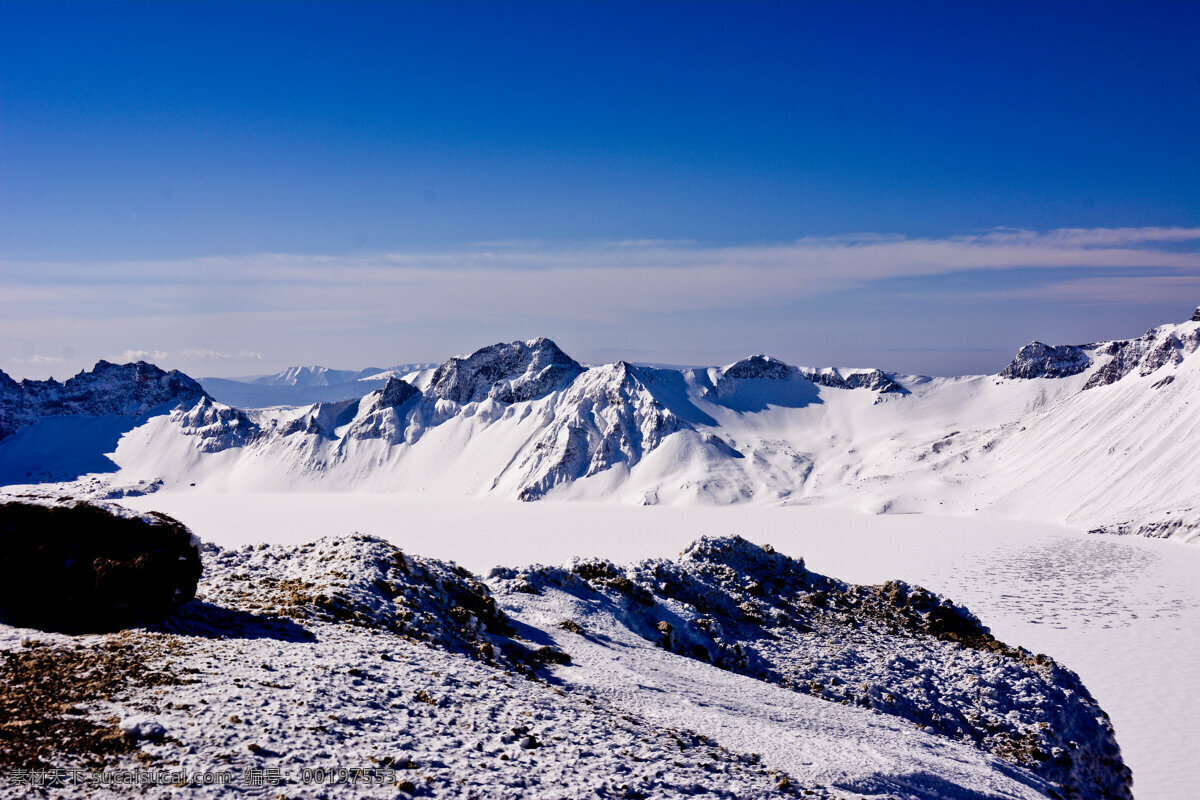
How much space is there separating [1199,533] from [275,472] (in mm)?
138654

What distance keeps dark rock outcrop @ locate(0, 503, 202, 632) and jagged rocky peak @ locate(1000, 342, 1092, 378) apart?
158433 millimetres

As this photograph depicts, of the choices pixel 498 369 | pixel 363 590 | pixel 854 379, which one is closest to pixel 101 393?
pixel 498 369

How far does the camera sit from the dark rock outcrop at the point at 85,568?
11414mm

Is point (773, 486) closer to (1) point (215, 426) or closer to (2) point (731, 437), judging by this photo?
(2) point (731, 437)

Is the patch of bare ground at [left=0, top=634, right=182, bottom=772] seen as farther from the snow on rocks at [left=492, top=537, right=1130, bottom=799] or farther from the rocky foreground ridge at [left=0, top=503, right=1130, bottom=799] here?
the snow on rocks at [left=492, top=537, right=1130, bottom=799]

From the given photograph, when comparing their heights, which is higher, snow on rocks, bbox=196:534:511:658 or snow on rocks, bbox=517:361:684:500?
snow on rocks, bbox=196:534:511:658

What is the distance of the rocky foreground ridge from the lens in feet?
27.9

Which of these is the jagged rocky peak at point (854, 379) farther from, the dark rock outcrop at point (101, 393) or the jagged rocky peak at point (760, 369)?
the dark rock outcrop at point (101, 393)

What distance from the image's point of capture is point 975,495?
305 feet

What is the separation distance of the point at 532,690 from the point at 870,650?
14682 millimetres

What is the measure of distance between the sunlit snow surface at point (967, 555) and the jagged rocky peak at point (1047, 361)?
75046 millimetres

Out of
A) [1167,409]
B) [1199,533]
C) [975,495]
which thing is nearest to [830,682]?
[1199,533]

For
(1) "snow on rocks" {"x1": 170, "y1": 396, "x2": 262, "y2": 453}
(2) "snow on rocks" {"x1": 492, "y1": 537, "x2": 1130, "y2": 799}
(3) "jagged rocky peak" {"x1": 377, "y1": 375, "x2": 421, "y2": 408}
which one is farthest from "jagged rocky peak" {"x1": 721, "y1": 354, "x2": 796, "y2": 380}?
(2) "snow on rocks" {"x1": 492, "y1": 537, "x2": 1130, "y2": 799}

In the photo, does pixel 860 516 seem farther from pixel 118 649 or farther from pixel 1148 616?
pixel 118 649
